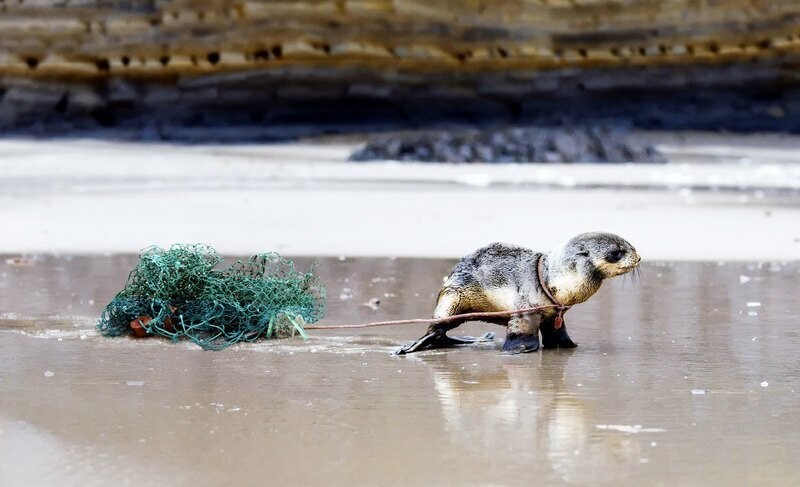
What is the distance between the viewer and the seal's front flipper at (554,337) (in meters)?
3.93

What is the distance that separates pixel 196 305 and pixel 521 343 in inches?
44.7

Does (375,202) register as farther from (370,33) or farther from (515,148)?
(370,33)

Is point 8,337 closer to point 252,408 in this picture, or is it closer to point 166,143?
point 252,408

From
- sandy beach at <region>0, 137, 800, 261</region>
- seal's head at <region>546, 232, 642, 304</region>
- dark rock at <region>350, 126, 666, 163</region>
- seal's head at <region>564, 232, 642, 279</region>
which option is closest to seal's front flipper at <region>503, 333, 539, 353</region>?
seal's head at <region>546, 232, 642, 304</region>

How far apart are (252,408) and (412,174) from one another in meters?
9.41

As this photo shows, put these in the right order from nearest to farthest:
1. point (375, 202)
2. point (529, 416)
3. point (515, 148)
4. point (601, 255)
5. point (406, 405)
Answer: point (529, 416)
point (406, 405)
point (601, 255)
point (375, 202)
point (515, 148)

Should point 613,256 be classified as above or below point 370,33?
below

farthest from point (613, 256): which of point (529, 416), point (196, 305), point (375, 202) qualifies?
A: point (375, 202)

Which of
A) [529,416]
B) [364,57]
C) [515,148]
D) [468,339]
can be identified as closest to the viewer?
[529,416]

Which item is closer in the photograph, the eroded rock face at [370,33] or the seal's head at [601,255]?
the seal's head at [601,255]

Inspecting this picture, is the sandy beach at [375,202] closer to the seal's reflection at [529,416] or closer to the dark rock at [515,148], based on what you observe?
the dark rock at [515,148]

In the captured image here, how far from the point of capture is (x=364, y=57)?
17.0 m

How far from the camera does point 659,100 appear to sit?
58.5 ft

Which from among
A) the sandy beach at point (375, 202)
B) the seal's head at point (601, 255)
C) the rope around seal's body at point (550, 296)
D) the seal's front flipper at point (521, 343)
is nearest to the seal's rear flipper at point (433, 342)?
the seal's front flipper at point (521, 343)
